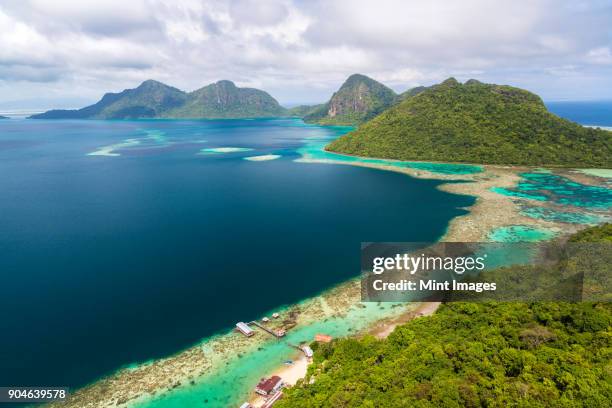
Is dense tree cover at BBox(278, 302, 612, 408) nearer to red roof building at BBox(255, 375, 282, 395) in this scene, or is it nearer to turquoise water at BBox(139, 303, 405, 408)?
red roof building at BBox(255, 375, 282, 395)

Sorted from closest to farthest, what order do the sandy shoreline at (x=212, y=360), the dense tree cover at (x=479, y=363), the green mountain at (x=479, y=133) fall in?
the dense tree cover at (x=479, y=363) → the sandy shoreline at (x=212, y=360) → the green mountain at (x=479, y=133)

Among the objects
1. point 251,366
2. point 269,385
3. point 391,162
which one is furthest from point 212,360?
point 391,162

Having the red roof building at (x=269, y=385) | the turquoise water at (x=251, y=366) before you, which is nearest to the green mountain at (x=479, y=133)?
the turquoise water at (x=251, y=366)

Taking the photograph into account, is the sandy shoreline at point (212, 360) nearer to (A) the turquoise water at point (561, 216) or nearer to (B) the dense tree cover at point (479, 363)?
(A) the turquoise water at point (561, 216)

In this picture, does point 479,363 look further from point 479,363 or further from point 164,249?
point 164,249

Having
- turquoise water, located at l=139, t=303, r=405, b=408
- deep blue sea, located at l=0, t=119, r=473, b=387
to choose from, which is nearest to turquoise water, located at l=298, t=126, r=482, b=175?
deep blue sea, located at l=0, t=119, r=473, b=387

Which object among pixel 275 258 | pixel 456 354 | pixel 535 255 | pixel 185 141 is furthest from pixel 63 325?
pixel 185 141
